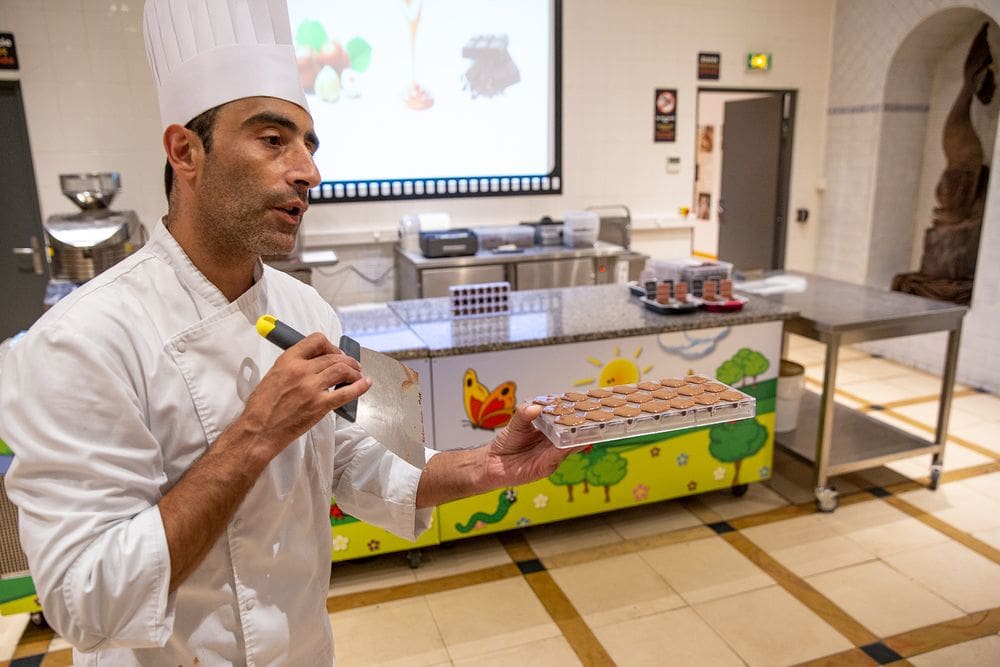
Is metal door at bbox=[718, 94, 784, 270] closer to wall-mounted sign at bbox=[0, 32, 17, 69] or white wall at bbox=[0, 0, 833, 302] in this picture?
white wall at bbox=[0, 0, 833, 302]

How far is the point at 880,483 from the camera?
3.54 m

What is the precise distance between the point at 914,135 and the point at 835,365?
3.90 meters

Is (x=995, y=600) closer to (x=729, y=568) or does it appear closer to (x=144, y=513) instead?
(x=729, y=568)

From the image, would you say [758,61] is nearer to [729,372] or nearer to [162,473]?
[729,372]

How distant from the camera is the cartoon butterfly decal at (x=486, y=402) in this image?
8.84 ft

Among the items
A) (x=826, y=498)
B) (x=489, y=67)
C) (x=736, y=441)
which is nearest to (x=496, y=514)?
(x=736, y=441)

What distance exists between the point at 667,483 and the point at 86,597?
106 inches

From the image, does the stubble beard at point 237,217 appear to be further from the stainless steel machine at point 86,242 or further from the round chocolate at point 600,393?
the stainless steel machine at point 86,242

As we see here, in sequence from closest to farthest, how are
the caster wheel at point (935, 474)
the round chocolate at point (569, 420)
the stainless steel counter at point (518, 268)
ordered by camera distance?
the round chocolate at point (569, 420) < the caster wheel at point (935, 474) < the stainless steel counter at point (518, 268)

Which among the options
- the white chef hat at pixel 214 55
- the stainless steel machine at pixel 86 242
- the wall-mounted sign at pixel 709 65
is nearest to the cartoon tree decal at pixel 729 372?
the white chef hat at pixel 214 55

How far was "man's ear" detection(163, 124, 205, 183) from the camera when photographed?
3.27 ft

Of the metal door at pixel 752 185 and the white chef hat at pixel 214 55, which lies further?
the metal door at pixel 752 185

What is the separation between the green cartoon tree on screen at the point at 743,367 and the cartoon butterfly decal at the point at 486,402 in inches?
39.0

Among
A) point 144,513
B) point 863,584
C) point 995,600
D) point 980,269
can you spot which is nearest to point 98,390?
point 144,513
